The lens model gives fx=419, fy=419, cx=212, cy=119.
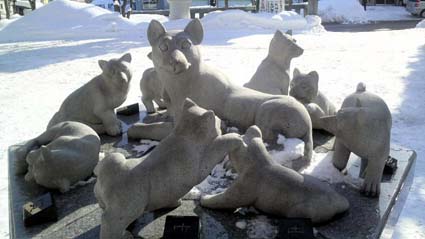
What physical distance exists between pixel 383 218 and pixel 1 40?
1069 cm

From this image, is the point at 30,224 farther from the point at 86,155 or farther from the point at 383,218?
the point at 383,218

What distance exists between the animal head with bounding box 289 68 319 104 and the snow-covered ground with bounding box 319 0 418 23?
1410cm

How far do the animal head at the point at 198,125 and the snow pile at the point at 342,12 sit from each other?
15.3 metres

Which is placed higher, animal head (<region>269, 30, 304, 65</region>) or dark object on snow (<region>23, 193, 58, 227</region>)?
animal head (<region>269, 30, 304, 65</region>)

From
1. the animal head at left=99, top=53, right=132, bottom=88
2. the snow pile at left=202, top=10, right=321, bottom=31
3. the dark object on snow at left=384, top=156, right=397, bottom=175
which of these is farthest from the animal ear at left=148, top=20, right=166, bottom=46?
the snow pile at left=202, top=10, right=321, bottom=31

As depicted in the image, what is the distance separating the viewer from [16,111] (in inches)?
204

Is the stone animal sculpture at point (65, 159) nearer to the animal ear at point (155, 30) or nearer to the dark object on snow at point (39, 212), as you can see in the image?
the dark object on snow at point (39, 212)

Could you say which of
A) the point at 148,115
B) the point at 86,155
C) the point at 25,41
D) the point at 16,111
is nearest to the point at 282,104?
the point at 86,155

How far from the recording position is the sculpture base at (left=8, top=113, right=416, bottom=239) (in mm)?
1864

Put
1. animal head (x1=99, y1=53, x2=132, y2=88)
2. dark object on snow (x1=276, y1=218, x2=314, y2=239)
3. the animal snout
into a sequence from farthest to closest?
animal head (x1=99, y1=53, x2=132, y2=88) → the animal snout → dark object on snow (x1=276, y1=218, x2=314, y2=239)

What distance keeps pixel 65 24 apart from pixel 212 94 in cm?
970

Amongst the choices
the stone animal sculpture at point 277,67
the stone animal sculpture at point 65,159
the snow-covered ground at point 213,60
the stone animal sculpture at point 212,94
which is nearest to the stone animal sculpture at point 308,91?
the stone animal sculpture at point 277,67

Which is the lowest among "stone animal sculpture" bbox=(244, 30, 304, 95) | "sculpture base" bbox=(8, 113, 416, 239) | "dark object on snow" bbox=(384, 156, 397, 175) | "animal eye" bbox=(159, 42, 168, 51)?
"sculpture base" bbox=(8, 113, 416, 239)

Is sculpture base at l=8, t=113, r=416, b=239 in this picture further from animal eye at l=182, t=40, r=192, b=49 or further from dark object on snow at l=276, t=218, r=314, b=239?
animal eye at l=182, t=40, r=192, b=49
